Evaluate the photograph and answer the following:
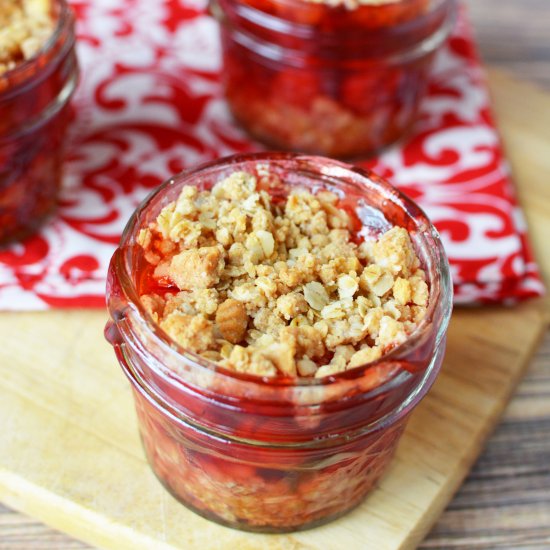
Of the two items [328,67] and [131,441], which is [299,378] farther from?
[328,67]

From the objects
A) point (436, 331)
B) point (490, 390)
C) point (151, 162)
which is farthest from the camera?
point (151, 162)

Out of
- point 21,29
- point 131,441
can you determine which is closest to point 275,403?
point 131,441

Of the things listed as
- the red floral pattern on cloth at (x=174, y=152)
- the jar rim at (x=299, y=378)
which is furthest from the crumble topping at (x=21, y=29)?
the jar rim at (x=299, y=378)

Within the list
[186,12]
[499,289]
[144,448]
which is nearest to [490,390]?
[499,289]

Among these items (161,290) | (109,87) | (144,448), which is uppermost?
(161,290)

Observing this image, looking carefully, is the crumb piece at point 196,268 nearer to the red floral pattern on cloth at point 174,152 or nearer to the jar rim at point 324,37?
the red floral pattern on cloth at point 174,152

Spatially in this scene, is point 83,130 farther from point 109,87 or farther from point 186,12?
point 186,12
